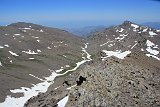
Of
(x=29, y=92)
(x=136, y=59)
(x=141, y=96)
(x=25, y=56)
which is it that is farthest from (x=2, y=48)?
(x=141, y=96)

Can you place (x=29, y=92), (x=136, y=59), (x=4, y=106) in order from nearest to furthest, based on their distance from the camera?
(x=136, y=59) → (x=4, y=106) → (x=29, y=92)

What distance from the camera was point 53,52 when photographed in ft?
648

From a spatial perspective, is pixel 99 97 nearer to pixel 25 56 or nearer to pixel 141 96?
pixel 141 96

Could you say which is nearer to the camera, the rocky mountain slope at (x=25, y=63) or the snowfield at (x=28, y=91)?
the snowfield at (x=28, y=91)

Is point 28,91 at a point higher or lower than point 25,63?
lower

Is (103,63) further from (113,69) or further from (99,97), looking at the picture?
(99,97)

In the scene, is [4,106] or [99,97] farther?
[4,106]

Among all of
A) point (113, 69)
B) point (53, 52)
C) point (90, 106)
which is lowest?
point (53, 52)

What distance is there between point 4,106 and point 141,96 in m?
70.1

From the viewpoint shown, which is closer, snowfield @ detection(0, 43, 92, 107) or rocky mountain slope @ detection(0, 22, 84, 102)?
snowfield @ detection(0, 43, 92, 107)

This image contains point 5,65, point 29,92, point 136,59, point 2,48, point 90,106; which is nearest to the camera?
point 90,106

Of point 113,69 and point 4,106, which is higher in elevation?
point 113,69

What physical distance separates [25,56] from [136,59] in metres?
134

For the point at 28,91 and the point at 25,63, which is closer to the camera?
the point at 28,91
